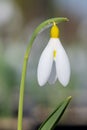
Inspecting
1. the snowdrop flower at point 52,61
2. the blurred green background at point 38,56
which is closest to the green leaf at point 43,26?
the snowdrop flower at point 52,61

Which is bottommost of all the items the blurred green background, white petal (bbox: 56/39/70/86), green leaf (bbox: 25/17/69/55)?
white petal (bbox: 56/39/70/86)

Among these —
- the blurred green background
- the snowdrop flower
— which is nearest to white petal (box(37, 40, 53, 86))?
the snowdrop flower

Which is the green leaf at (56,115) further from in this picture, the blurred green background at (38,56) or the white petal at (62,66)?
the blurred green background at (38,56)

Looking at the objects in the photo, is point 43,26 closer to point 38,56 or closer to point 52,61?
point 52,61

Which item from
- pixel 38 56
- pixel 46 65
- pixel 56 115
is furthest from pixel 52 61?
pixel 38 56

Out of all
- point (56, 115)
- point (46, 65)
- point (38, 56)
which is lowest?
point (56, 115)

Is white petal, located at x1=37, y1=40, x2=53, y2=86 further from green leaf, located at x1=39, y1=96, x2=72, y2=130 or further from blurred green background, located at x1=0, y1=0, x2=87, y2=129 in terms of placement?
blurred green background, located at x1=0, y1=0, x2=87, y2=129

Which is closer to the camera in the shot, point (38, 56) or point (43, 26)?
point (43, 26)

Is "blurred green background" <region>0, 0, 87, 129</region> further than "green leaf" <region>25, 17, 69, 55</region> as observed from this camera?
Yes

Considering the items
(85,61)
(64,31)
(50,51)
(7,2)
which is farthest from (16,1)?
(50,51)
